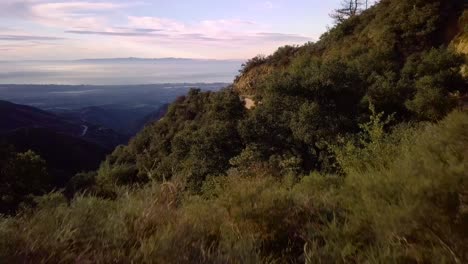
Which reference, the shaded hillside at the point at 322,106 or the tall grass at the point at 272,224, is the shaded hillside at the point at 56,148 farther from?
the tall grass at the point at 272,224

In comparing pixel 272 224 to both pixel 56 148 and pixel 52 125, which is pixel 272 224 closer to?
pixel 56 148

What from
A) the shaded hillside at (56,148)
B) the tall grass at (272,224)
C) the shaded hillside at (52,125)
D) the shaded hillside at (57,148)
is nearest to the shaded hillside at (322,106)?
the tall grass at (272,224)

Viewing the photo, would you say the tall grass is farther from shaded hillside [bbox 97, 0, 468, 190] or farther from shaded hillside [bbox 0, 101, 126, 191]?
shaded hillside [bbox 0, 101, 126, 191]

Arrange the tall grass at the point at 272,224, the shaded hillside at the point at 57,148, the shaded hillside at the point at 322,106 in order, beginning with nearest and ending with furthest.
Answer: the tall grass at the point at 272,224
the shaded hillside at the point at 322,106
the shaded hillside at the point at 57,148

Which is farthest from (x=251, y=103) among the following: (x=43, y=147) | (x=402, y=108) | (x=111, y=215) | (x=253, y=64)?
(x=43, y=147)

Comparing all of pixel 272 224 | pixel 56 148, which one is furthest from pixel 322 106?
pixel 56 148

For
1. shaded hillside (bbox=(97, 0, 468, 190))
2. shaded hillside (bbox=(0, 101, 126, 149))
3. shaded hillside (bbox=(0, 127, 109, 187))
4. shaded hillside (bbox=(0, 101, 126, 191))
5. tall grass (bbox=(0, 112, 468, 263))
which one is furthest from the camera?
shaded hillside (bbox=(0, 101, 126, 149))

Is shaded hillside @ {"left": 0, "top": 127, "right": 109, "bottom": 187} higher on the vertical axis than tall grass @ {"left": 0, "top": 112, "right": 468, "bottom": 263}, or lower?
lower

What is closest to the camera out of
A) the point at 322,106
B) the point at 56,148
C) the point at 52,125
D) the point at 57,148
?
the point at 322,106

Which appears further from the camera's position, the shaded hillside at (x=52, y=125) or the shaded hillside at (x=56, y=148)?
the shaded hillside at (x=52, y=125)

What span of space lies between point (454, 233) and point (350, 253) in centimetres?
100

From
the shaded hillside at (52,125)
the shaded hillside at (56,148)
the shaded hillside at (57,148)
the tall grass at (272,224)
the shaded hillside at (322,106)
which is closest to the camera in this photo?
the tall grass at (272,224)

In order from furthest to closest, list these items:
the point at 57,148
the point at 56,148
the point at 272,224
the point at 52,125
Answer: the point at 52,125
the point at 57,148
the point at 56,148
the point at 272,224

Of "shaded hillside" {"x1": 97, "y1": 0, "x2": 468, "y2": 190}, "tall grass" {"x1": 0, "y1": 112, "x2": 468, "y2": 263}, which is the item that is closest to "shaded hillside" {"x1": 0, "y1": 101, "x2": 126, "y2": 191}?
"shaded hillside" {"x1": 97, "y1": 0, "x2": 468, "y2": 190}
